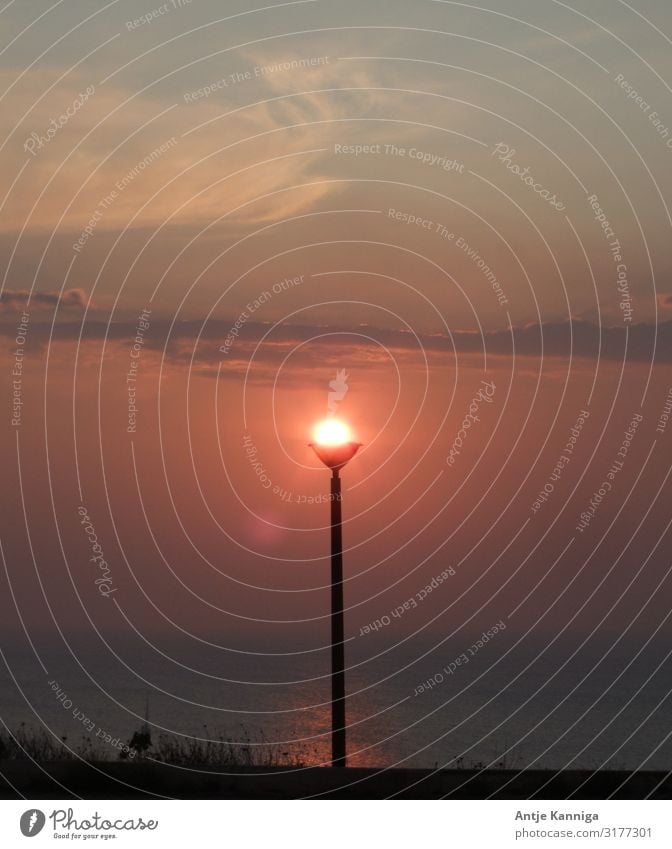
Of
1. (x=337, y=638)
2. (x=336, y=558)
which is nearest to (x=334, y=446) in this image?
(x=336, y=558)

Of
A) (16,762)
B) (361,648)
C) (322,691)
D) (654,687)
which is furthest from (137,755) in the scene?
(361,648)

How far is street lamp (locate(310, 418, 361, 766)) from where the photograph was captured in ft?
53.1

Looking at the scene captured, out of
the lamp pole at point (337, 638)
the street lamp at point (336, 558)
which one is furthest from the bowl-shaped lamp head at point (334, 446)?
the lamp pole at point (337, 638)

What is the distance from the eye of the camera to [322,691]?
123000 mm

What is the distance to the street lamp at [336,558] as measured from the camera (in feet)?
53.1

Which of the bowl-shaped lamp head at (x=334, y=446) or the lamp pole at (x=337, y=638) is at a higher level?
the bowl-shaped lamp head at (x=334, y=446)

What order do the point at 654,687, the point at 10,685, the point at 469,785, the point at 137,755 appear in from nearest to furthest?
the point at 469,785
the point at 137,755
the point at 10,685
the point at 654,687

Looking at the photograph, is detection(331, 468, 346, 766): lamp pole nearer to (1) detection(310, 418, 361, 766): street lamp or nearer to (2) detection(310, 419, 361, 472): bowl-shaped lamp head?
(1) detection(310, 418, 361, 766): street lamp

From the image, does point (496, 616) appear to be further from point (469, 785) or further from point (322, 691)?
Result: point (469, 785)

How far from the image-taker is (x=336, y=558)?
16641 millimetres

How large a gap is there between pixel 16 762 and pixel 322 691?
110 m

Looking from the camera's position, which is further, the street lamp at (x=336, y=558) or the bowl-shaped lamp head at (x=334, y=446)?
the bowl-shaped lamp head at (x=334, y=446)

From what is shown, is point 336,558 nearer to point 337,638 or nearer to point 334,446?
point 337,638

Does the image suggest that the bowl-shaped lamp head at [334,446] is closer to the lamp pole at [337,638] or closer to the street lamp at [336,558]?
the street lamp at [336,558]
